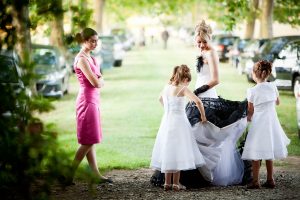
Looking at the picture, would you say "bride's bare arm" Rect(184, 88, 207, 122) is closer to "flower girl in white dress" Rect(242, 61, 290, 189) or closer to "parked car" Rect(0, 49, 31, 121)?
"flower girl in white dress" Rect(242, 61, 290, 189)

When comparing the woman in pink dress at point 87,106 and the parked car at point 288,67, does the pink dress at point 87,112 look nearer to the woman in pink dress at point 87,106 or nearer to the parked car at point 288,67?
the woman in pink dress at point 87,106

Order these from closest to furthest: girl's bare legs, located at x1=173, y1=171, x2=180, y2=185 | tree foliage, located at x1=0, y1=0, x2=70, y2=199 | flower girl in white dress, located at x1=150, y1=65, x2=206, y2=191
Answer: tree foliage, located at x1=0, y1=0, x2=70, y2=199 → flower girl in white dress, located at x1=150, y1=65, x2=206, y2=191 → girl's bare legs, located at x1=173, y1=171, x2=180, y2=185

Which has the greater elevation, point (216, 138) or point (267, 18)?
point (267, 18)

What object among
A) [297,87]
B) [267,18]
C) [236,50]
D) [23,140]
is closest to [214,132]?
[23,140]

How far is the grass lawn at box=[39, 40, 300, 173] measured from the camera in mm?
11266

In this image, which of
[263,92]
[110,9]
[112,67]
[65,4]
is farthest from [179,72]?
[110,9]

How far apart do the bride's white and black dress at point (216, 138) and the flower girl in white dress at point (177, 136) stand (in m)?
0.24

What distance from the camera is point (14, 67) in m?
4.86

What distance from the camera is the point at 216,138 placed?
8.48 metres
